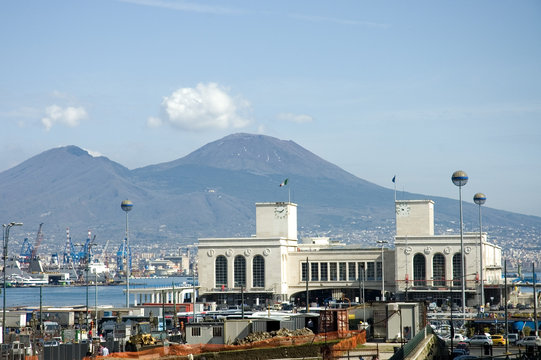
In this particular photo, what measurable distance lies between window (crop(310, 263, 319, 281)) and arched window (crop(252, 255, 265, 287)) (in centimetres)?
726

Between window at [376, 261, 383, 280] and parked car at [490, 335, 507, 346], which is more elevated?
window at [376, 261, 383, 280]

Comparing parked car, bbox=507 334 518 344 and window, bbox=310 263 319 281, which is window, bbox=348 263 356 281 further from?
parked car, bbox=507 334 518 344

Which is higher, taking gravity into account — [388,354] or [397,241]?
[397,241]

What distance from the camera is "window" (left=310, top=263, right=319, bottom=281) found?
149 meters

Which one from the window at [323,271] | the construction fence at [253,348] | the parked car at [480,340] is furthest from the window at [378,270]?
the construction fence at [253,348]

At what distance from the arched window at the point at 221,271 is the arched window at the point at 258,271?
4235mm

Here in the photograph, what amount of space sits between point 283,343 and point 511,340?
90.7 feet

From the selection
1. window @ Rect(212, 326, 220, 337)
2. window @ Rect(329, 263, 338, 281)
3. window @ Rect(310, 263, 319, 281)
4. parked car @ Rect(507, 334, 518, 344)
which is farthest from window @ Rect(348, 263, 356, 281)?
window @ Rect(212, 326, 220, 337)

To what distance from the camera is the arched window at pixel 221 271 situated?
486 feet

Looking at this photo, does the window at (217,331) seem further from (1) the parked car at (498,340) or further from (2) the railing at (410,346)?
(1) the parked car at (498,340)

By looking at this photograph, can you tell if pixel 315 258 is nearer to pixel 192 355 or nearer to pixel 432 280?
pixel 432 280

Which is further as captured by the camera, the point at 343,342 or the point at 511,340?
the point at 511,340

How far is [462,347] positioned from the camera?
69.7m

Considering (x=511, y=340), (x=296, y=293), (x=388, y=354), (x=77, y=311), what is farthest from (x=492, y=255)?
(x=388, y=354)
